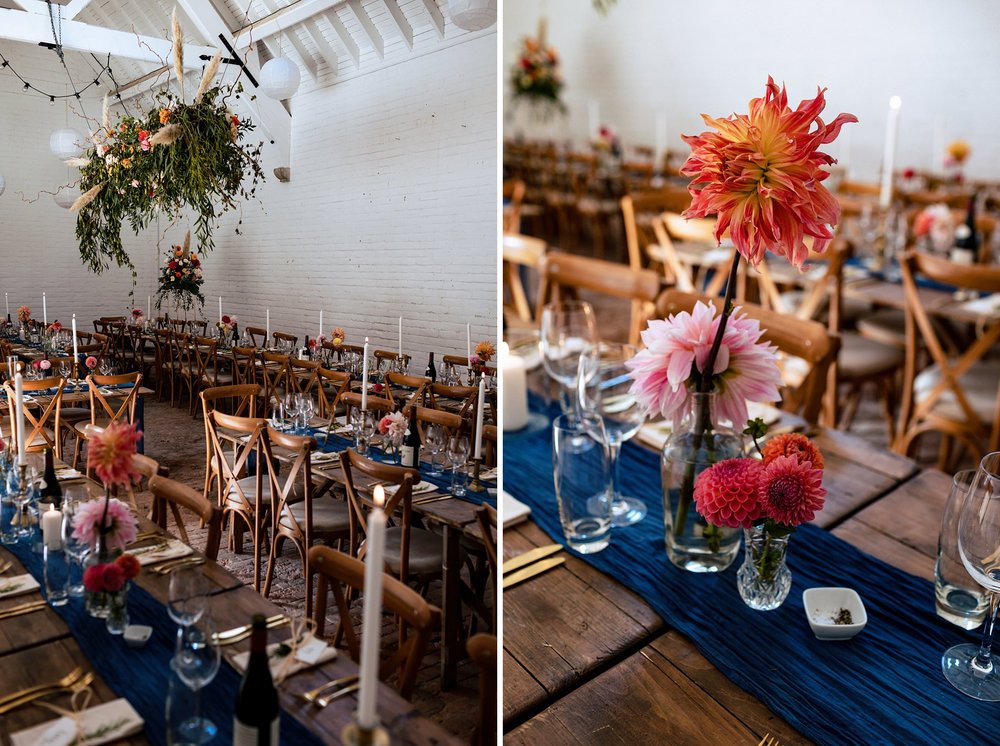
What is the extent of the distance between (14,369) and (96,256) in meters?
0.24

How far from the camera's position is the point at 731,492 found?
41.3 inches

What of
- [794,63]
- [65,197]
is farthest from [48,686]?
[794,63]

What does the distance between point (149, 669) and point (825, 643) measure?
0.94 meters

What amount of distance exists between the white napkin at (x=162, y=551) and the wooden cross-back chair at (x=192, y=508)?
2cm

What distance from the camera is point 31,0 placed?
1.36m

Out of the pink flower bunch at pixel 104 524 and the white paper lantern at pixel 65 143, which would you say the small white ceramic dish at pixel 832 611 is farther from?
the white paper lantern at pixel 65 143

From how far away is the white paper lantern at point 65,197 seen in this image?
1.43 m

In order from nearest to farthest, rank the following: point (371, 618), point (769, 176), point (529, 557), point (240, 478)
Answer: point (371, 618), point (769, 176), point (529, 557), point (240, 478)

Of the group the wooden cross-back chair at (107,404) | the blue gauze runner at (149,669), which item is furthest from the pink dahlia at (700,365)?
the wooden cross-back chair at (107,404)

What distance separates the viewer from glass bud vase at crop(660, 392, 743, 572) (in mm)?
1166

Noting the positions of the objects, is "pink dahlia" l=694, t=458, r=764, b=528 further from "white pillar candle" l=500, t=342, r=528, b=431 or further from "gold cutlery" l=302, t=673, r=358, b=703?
"white pillar candle" l=500, t=342, r=528, b=431

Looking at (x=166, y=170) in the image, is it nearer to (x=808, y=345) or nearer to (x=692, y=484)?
(x=692, y=484)

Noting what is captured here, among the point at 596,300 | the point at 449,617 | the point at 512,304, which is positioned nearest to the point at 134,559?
the point at 449,617

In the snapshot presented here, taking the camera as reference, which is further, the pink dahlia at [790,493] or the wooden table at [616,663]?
the pink dahlia at [790,493]
